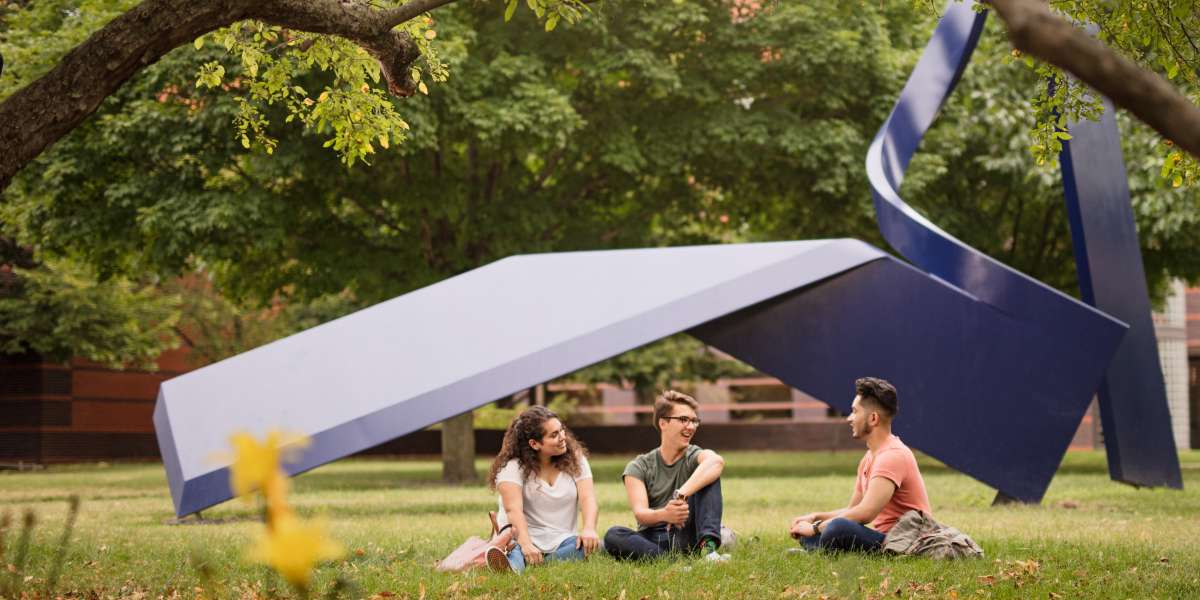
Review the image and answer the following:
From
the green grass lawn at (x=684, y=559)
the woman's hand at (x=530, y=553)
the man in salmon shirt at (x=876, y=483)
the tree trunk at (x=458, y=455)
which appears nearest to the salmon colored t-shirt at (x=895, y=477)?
the man in salmon shirt at (x=876, y=483)

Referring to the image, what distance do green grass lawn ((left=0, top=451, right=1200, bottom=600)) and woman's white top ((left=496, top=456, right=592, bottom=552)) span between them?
0.95 feet

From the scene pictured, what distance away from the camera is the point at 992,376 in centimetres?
1165

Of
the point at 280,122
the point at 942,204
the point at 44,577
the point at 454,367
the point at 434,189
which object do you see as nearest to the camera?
the point at 44,577

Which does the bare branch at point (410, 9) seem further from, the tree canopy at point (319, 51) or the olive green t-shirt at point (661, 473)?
the olive green t-shirt at point (661, 473)

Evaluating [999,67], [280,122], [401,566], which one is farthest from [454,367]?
[999,67]

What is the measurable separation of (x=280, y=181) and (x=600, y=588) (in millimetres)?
13725

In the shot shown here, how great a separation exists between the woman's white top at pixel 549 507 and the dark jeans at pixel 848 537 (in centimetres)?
140

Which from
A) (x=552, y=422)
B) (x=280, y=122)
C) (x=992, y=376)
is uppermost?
(x=280, y=122)

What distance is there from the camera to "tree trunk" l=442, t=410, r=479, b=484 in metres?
19.5

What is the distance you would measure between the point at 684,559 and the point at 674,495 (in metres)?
0.39

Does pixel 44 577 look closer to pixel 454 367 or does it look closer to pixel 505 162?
pixel 454 367

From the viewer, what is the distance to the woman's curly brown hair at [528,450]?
285 inches

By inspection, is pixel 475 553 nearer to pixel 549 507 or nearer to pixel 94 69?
pixel 549 507

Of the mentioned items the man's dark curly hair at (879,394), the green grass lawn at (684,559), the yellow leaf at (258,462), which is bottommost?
the green grass lawn at (684,559)
